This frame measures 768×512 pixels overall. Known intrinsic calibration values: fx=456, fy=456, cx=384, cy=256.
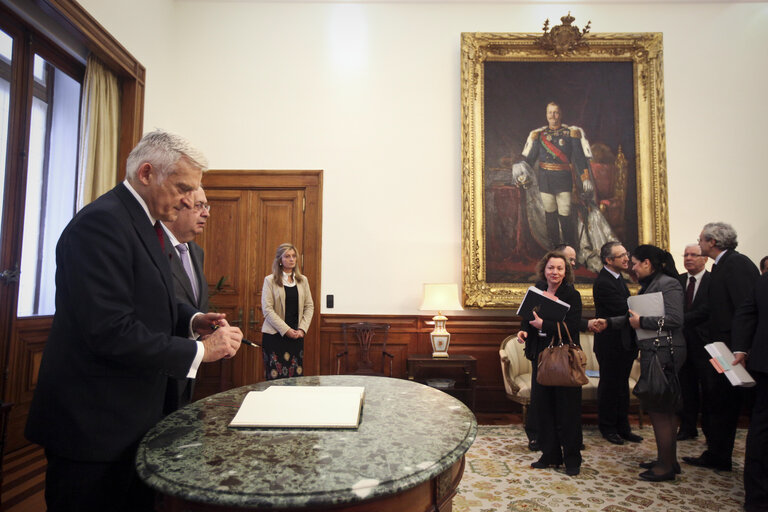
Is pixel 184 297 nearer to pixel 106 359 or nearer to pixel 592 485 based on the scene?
pixel 106 359

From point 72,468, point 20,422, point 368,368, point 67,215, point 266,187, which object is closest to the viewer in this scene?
point 72,468

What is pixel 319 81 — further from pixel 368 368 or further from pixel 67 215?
pixel 368 368

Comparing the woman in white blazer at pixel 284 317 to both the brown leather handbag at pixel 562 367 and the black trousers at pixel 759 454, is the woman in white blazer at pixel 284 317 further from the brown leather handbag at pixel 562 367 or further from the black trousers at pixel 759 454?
the black trousers at pixel 759 454

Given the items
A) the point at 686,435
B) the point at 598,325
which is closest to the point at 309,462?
the point at 598,325

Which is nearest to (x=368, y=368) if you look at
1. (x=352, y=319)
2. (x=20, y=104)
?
(x=352, y=319)

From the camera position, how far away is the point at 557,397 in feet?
11.3

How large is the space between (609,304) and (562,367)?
1171 mm

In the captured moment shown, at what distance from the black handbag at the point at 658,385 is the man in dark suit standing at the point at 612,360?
3.29 ft

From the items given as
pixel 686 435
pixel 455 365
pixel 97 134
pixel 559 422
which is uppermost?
pixel 97 134

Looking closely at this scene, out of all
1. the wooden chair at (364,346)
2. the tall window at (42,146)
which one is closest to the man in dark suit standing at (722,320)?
the wooden chair at (364,346)

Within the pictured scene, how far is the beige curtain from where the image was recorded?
4344mm

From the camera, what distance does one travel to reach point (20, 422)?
3.82m

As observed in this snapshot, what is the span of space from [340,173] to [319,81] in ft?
3.84

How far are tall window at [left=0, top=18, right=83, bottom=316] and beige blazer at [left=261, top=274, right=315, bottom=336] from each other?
1925mm
